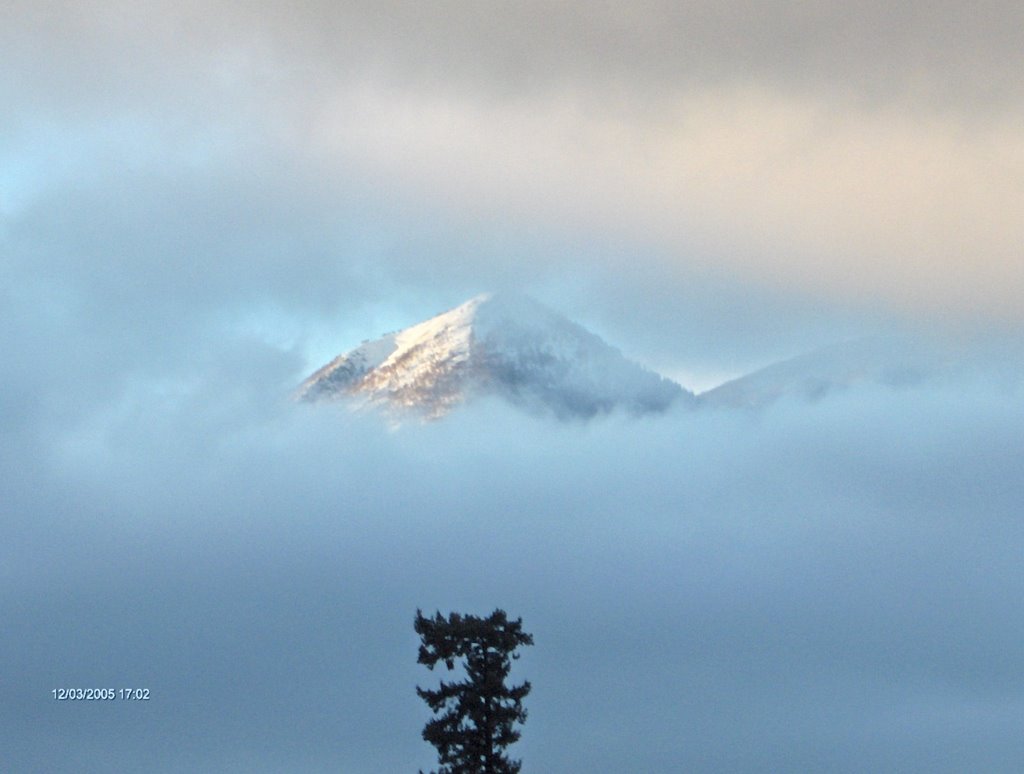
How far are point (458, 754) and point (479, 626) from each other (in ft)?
25.2

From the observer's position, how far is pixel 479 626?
129875 mm

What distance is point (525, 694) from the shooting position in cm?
12962

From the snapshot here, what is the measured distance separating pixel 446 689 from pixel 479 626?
4.23 metres

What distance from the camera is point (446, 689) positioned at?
426ft

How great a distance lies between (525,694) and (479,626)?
487 centimetres

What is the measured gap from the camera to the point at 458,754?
130m

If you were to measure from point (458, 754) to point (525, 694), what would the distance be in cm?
534

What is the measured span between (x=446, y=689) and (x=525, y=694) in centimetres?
472

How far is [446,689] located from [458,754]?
3905mm
